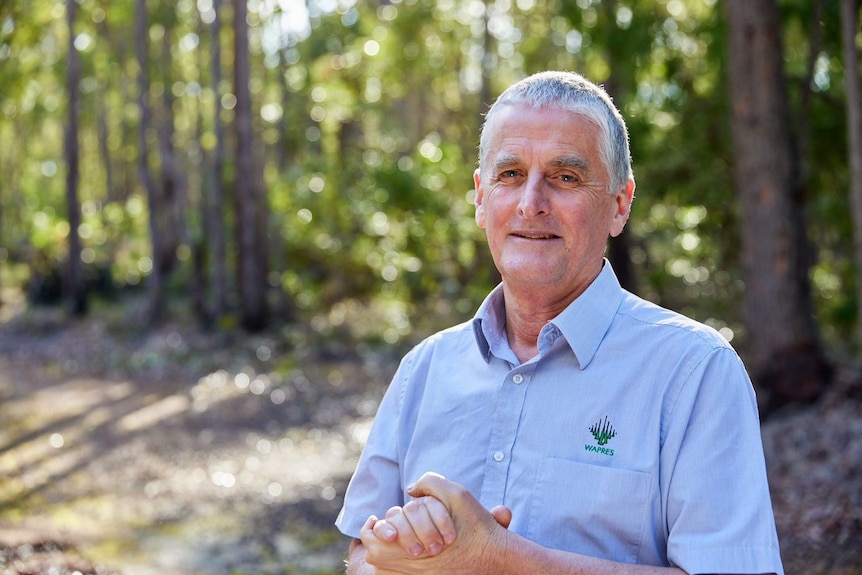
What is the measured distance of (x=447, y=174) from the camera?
14961mm

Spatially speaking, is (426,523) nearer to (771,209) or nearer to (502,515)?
(502,515)

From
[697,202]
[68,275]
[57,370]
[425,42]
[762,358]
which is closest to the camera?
[762,358]

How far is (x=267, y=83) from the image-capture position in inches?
984

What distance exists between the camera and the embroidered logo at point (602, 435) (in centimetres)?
204

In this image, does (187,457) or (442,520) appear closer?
(442,520)

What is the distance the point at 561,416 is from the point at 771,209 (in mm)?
7591

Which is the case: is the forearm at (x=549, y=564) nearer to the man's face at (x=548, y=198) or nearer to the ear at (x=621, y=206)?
the man's face at (x=548, y=198)

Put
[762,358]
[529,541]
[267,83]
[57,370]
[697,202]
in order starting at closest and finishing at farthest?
[529,541] → [762,358] → [697,202] → [57,370] → [267,83]

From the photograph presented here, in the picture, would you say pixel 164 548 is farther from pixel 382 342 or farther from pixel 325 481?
pixel 382 342

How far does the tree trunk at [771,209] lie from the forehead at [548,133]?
294 inches

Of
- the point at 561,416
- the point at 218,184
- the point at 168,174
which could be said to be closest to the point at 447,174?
Answer: the point at 218,184

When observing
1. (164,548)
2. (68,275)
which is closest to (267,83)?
(68,275)

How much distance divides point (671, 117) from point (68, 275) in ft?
41.5

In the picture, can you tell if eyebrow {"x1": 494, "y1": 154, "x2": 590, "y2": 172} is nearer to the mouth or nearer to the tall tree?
the mouth
